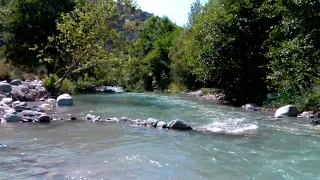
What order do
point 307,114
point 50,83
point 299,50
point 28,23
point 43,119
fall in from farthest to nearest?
point 28,23 → point 50,83 → point 307,114 → point 299,50 → point 43,119

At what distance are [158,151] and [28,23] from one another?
82.8ft

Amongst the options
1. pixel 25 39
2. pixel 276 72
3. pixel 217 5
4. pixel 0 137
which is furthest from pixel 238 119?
pixel 25 39

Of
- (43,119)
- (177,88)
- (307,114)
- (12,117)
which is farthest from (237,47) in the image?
(177,88)

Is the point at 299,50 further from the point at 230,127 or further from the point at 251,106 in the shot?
the point at 251,106

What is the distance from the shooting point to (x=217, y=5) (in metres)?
23.0

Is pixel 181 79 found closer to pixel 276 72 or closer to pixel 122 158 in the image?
pixel 276 72

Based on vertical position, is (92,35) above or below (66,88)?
above

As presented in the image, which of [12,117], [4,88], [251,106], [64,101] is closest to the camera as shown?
[12,117]

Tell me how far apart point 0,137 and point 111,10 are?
45.5ft

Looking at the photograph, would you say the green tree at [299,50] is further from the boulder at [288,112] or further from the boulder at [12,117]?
the boulder at [12,117]

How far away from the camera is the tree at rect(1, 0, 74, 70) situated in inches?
1183

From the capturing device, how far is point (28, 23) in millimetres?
30188

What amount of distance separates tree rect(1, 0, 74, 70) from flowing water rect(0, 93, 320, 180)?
65.2ft

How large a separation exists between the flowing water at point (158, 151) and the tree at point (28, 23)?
19.9 metres
